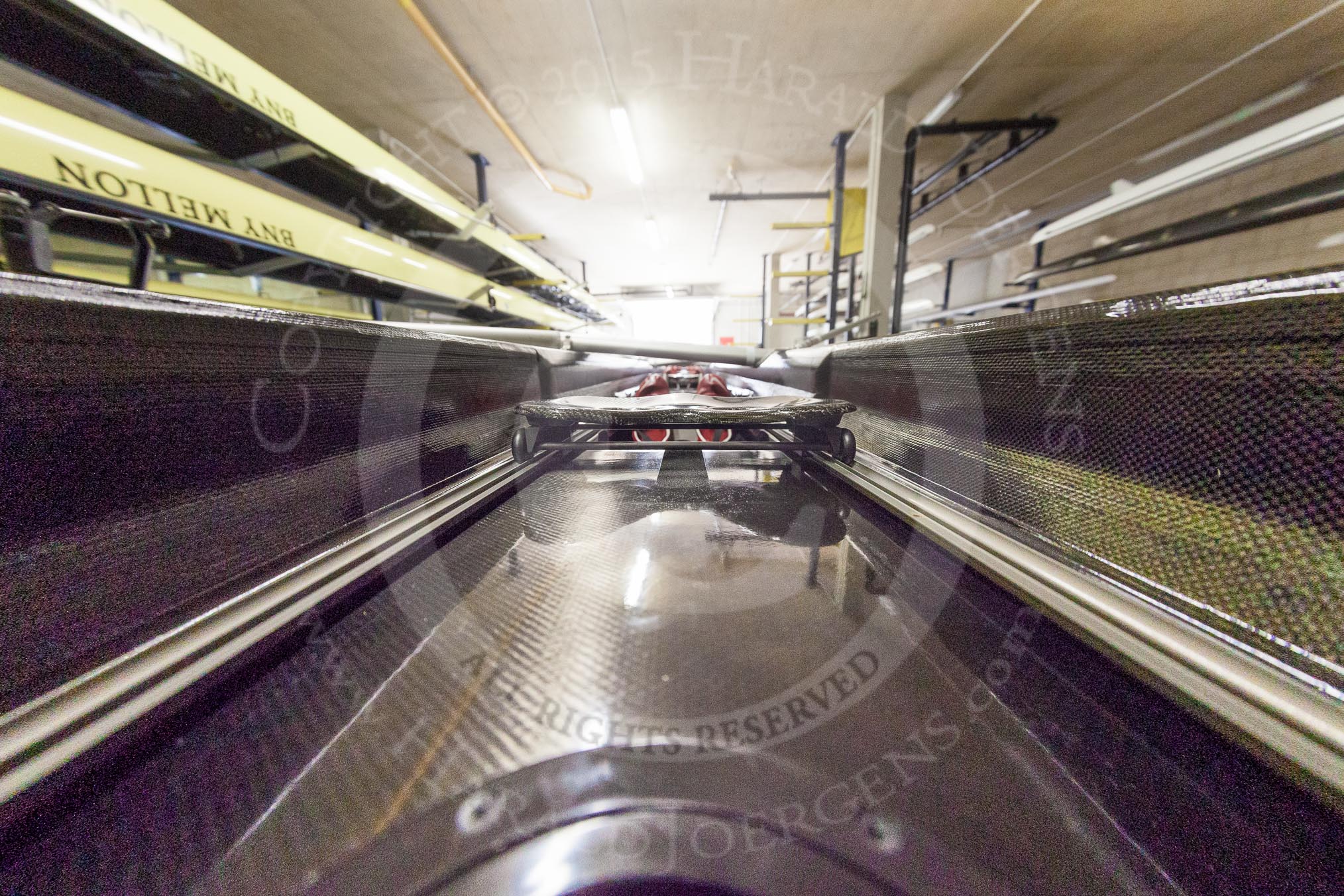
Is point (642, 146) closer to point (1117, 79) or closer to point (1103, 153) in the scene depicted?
point (1117, 79)

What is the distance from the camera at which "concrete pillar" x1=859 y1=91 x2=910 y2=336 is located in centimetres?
264

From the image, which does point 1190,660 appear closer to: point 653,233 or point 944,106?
point 944,106

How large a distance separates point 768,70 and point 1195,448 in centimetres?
292

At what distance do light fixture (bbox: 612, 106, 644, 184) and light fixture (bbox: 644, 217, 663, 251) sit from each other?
100 cm

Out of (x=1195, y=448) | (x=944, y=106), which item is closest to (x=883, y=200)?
(x=944, y=106)

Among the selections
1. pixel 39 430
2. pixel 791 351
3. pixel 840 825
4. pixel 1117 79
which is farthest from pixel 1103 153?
pixel 39 430

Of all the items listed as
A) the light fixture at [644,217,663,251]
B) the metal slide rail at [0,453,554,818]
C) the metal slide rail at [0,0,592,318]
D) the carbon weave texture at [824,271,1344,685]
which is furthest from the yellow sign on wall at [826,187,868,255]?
the metal slide rail at [0,453,554,818]

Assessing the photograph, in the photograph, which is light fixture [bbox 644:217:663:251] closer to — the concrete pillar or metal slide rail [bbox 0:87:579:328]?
the concrete pillar

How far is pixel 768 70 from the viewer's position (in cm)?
241

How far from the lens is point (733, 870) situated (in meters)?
0.31

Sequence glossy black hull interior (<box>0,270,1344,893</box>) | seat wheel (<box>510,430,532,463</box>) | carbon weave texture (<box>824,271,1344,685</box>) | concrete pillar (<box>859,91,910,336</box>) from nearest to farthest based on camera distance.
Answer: glossy black hull interior (<box>0,270,1344,893</box>)
carbon weave texture (<box>824,271,1344,685</box>)
seat wheel (<box>510,430,532,463</box>)
concrete pillar (<box>859,91,910,336</box>)

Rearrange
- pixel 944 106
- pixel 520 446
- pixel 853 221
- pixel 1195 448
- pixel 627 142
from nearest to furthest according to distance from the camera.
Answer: pixel 1195 448 → pixel 520 446 → pixel 944 106 → pixel 627 142 → pixel 853 221

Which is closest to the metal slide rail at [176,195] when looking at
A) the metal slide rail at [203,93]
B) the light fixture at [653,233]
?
the metal slide rail at [203,93]

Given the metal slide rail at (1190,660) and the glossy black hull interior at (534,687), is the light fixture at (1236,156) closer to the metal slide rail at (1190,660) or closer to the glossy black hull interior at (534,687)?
the glossy black hull interior at (534,687)
